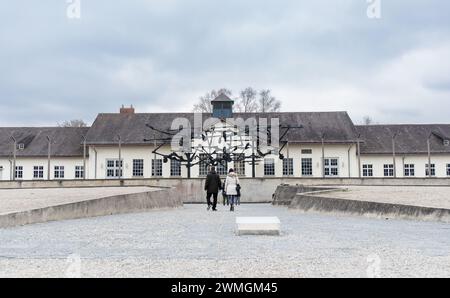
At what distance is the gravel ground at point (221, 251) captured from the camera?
6645 mm

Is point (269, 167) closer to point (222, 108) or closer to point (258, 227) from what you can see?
point (222, 108)

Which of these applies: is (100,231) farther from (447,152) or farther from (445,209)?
(447,152)

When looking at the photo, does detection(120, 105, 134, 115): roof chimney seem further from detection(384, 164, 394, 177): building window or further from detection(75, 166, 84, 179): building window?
detection(384, 164, 394, 177): building window

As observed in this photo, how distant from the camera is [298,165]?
167 feet

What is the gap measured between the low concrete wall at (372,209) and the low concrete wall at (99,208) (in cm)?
591

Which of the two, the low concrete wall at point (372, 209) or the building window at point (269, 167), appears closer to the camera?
the low concrete wall at point (372, 209)

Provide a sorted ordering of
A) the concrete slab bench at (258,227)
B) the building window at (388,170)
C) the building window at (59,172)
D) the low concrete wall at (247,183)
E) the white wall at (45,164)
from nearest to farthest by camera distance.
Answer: the concrete slab bench at (258,227), the low concrete wall at (247,183), the building window at (388,170), the white wall at (45,164), the building window at (59,172)

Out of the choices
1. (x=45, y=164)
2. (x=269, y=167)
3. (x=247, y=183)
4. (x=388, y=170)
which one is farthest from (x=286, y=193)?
(x=45, y=164)

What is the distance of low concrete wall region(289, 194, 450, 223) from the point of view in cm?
1355

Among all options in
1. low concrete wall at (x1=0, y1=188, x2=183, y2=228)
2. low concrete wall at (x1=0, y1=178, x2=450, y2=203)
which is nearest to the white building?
low concrete wall at (x1=0, y1=178, x2=450, y2=203)

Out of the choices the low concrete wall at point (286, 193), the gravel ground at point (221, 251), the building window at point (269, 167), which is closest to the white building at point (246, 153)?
the building window at point (269, 167)

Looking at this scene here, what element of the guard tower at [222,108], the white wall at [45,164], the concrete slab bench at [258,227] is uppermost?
the guard tower at [222,108]

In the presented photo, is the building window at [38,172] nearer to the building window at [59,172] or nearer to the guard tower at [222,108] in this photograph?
the building window at [59,172]

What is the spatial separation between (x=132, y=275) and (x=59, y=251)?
2547 mm
